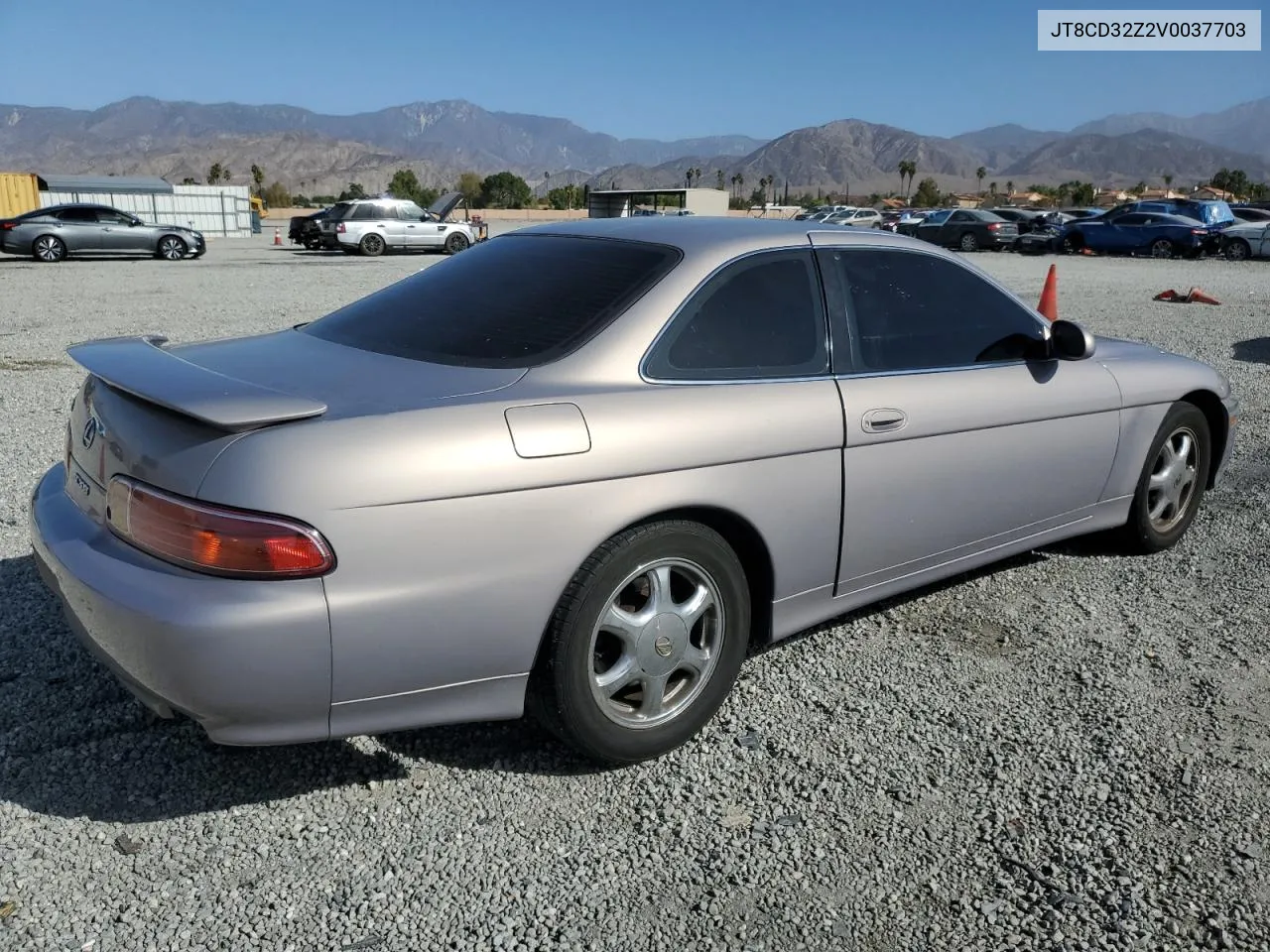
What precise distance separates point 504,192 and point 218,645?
8780 cm

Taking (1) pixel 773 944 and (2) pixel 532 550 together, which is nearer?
(1) pixel 773 944

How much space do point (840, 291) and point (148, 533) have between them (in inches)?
86.4

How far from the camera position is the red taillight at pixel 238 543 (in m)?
2.27

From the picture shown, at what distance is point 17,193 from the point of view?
39.0 metres

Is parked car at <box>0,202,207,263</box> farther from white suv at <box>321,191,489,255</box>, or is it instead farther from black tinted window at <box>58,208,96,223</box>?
white suv at <box>321,191,489,255</box>

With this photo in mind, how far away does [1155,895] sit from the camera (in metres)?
2.40

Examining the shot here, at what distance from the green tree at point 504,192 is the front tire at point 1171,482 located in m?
83.1

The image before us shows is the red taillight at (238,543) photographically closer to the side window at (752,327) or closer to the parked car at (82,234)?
the side window at (752,327)

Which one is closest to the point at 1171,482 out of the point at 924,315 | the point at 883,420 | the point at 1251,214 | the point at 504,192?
the point at 924,315

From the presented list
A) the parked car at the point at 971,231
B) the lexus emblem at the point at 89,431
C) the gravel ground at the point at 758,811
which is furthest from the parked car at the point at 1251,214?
the lexus emblem at the point at 89,431

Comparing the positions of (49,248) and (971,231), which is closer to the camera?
(49,248)

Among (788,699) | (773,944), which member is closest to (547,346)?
(788,699)

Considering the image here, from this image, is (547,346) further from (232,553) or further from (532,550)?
(232,553)

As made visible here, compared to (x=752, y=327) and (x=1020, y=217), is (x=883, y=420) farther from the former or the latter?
(x=1020, y=217)
